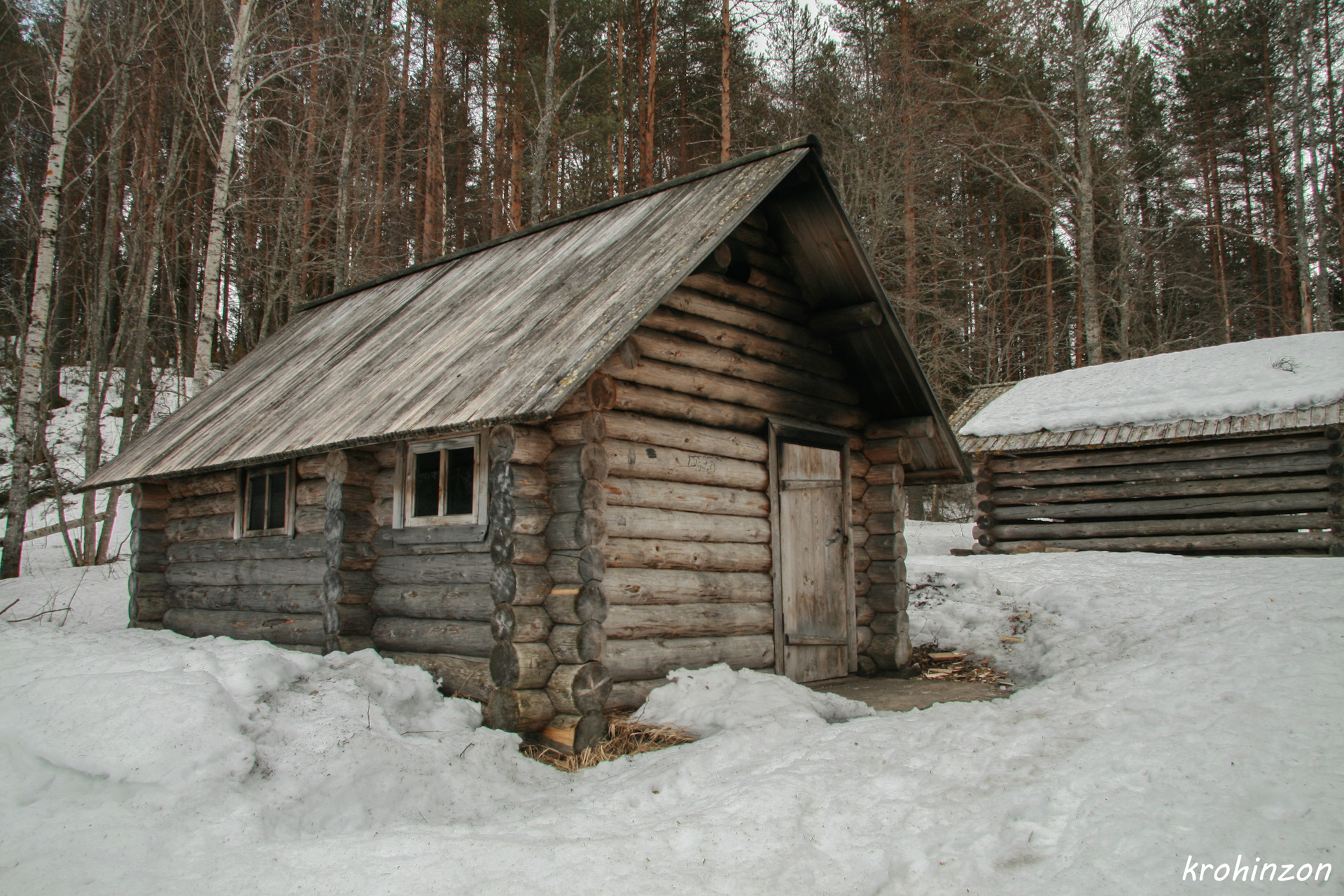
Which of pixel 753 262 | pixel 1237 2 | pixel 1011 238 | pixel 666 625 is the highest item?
pixel 1237 2

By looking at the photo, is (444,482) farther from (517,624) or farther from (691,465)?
(691,465)

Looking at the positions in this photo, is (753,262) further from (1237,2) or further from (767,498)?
(1237,2)

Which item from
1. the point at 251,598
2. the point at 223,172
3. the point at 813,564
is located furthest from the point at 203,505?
the point at 223,172

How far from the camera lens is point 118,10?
52.4ft

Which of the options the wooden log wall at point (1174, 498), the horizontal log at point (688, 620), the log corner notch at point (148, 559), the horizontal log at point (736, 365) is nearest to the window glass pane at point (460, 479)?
the horizontal log at point (688, 620)

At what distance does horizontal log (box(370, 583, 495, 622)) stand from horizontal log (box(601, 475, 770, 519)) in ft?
3.98

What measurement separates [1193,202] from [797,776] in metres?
26.4

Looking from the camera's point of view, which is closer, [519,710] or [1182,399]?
[519,710]

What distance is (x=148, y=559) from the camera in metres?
10.2

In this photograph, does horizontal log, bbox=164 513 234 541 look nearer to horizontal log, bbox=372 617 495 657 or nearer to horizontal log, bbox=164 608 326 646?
horizontal log, bbox=164 608 326 646

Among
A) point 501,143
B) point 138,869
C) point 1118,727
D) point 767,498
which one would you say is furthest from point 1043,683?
point 501,143

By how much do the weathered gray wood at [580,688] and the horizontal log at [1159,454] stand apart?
443 inches

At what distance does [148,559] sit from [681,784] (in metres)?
8.15

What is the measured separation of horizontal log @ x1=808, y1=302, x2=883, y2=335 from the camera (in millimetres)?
8297
